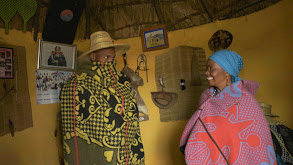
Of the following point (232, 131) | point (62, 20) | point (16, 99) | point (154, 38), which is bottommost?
point (232, 131)

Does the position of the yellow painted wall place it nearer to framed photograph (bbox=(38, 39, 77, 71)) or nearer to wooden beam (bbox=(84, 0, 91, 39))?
framed photograph (bbox=(38, 39, 77, 71))

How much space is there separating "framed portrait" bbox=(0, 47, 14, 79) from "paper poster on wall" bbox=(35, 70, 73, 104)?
24cm

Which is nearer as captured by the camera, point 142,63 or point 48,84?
point 48,84

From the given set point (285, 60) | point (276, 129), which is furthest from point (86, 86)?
point (285, 60)

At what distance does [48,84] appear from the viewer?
2.17m

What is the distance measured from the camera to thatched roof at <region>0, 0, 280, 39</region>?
2299 millimetres

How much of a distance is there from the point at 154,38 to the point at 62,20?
0.98m

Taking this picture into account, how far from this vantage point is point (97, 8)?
2531 millimetres

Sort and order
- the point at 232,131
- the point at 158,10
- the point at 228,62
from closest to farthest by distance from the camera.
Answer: the point at 232,131
the point at 228,62
the point at 158,10

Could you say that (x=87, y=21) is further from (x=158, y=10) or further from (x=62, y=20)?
(x=158, y=10)

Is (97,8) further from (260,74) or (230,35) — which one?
(260,74)

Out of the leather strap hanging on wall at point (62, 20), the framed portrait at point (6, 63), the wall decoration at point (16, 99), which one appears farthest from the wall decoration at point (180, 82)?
the framed portrait at point (6, 63)

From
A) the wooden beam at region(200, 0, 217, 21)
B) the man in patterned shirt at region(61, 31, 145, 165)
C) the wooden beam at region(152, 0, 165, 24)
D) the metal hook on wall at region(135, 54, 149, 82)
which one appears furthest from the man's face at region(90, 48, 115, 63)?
the wooden beam at region(200, 0, 217, 21)

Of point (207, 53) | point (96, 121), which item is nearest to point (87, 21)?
point (207, 53)
